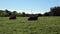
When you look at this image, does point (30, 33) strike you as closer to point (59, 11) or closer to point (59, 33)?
point (59, 33)

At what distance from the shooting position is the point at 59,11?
284 feet

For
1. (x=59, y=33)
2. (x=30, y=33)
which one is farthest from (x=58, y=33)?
(x=30, y=33)

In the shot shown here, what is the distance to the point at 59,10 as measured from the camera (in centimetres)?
8850

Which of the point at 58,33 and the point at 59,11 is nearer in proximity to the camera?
the point at 58,33

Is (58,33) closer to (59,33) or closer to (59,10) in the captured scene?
(59,33)

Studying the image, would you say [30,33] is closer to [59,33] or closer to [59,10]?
[59,33]

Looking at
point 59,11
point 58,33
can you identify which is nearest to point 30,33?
point 58,33

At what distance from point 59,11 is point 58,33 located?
254ft

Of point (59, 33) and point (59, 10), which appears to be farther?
point (59, 10)

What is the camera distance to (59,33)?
10438 mm

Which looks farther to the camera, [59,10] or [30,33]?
[59,10]

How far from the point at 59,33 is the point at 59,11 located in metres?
77.6

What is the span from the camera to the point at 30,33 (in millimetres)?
10531

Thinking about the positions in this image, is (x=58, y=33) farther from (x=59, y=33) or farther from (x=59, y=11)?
(x=59, y=11)
